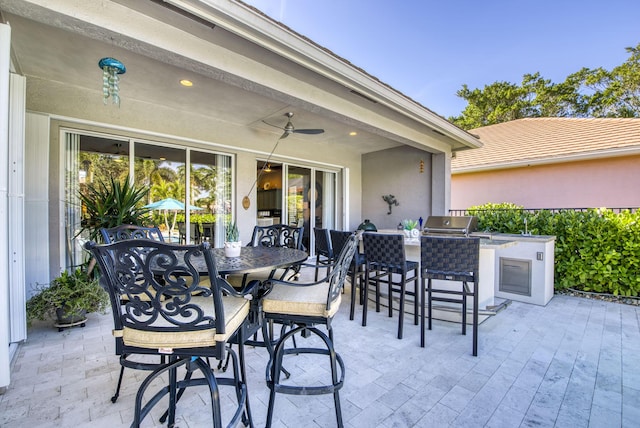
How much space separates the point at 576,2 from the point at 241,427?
10471mm

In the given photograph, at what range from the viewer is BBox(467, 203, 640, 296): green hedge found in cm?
386

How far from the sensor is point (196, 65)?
2545mm

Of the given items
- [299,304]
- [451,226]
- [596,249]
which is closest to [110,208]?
[299,304]

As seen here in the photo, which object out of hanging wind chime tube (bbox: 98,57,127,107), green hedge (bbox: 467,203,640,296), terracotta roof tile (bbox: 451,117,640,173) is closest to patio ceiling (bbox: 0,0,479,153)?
hanging wind chime tube (bbox: 98,57,127,107)

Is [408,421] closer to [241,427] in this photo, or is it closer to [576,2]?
[241,427]

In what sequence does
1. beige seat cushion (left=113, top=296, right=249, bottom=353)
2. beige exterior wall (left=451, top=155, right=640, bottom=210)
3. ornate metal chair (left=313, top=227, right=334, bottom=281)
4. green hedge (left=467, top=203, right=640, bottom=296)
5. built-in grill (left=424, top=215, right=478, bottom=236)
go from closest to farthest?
beige seat cushion (left=113, top=296, right=249, bottom=353), ornate metal chair (left=313, top=227, right=334, bottom=281), green hedge (left=467, top=203, right=640, bottom=296), built-in grill (left=424, top=215, right=478, bottom=236), beige exterior wall (left=451, top=155, right=640, bottom=210)

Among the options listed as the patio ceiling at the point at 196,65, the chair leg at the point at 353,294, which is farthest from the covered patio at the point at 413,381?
the patio ceiling at the point at 196,65

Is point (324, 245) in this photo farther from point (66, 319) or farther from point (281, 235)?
point (66, 319)

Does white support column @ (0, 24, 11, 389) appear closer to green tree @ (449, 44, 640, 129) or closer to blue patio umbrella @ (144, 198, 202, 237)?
blue patio umbrella @ (144, 198, 202, 237)

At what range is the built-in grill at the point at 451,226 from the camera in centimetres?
405

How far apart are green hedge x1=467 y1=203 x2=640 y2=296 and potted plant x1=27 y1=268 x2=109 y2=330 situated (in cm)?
606

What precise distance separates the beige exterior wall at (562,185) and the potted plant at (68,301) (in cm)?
924

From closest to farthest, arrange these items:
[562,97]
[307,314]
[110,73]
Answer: [307,314] < [110,73] < [562,97]

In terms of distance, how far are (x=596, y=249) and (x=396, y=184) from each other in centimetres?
372
